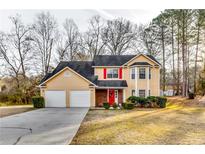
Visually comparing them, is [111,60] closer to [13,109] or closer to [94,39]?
[94,39]

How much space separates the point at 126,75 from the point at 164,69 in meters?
2.38

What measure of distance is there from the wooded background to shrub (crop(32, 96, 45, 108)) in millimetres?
279

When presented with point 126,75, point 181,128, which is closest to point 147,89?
point 126,75

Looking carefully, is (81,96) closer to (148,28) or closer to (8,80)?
(8,80)

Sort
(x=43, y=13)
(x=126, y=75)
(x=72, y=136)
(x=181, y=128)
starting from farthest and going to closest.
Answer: (x=126, y=75) → (x=43, y=13) → (x=181, y=128) → (x=72, y=136)

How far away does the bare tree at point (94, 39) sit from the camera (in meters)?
7.79

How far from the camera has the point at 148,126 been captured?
6.58 m

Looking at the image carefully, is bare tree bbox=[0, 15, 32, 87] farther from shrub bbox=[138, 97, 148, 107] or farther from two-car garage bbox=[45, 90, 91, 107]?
shrub bbox=[138, 97, 148, 107]

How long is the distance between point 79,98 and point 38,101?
182cm

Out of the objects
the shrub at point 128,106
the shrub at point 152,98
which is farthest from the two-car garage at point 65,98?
the shrub at point 152,98

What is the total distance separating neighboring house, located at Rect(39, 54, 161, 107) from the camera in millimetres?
8977

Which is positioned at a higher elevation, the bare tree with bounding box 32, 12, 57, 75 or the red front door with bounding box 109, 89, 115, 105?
the bare tree with bounding box 32, 12, 57, 75

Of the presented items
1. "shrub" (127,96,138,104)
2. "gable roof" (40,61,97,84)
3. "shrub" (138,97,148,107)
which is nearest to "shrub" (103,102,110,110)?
"shrub" (127,96,138,104)

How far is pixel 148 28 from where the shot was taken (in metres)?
7.76
